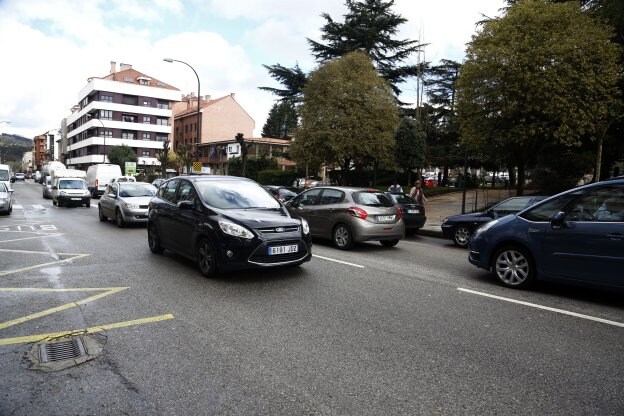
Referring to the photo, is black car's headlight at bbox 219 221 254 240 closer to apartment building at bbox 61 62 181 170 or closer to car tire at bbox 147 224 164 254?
car tire at bbox 147 224 164 254

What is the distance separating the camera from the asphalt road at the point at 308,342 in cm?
310

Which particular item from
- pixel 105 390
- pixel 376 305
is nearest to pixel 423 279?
pixel 376 305

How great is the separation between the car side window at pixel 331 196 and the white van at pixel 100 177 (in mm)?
27477

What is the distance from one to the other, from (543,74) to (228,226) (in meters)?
13.7

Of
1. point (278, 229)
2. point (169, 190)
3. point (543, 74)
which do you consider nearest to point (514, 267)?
point (278, 229)

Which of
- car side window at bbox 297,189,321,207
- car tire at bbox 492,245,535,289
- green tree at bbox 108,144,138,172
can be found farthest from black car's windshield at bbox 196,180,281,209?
green tree at bbox 108,144,138,172

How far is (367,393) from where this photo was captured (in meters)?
3.20

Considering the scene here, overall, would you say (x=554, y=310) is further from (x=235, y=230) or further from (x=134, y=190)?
(x=134, y=190)

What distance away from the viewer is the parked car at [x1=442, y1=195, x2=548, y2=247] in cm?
1064

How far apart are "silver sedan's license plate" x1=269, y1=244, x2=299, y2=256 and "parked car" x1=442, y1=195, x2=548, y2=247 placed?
6.09 m

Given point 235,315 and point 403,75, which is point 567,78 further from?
point 403,75

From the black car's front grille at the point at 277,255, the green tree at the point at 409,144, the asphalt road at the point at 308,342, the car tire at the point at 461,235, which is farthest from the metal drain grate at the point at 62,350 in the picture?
the green tree at the point at 409,144

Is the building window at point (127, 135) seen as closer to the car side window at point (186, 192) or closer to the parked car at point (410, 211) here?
the parked car at point (410, 211)

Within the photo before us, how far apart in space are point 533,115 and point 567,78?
1.64 metres
